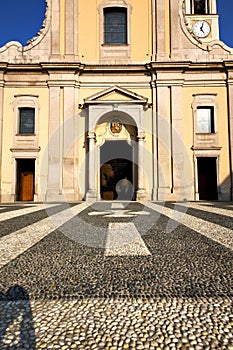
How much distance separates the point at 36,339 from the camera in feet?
4.91

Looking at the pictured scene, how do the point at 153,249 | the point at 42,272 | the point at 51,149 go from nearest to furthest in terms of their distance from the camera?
the point at 42,272 < the point at 153,249 < the point at 51,149

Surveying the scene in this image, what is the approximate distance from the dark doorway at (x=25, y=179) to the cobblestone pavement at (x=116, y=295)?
14116mm

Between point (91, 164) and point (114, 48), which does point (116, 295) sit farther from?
point (114, 48)

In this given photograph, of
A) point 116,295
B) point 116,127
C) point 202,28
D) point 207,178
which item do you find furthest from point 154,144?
point 202,28

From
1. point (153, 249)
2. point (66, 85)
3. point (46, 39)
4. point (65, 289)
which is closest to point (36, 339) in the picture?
point (65, 289)

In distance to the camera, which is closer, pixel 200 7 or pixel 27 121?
pixel 27 121

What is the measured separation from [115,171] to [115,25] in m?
9.14

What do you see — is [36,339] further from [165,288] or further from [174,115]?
[174,115]

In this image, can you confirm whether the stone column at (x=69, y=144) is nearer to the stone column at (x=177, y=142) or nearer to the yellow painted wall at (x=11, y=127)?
the yellow painted wall at (x=11, y=127)

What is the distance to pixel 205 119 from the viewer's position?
1769 cm

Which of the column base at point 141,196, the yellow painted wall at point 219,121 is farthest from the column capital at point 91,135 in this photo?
the yellow painted wall at point 219,121

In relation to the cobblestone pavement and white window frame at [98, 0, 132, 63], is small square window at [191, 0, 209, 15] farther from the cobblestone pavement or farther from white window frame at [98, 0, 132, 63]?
the cobblestone pavement

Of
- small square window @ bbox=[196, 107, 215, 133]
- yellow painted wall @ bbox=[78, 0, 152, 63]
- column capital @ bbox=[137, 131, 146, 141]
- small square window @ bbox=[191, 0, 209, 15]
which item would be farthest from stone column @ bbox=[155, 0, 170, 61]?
small square window @ bbox=[191, 0, 209, 15]

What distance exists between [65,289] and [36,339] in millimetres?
737
